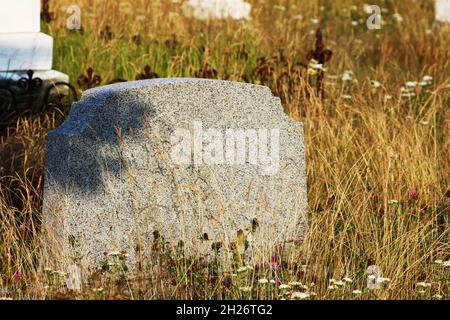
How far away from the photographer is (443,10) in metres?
9.54

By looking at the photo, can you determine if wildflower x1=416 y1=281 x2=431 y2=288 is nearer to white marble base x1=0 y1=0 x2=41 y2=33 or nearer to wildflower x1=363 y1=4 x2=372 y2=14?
white marble base x1=0 y1=0 x2=41 y2=33

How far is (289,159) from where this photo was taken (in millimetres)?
4656

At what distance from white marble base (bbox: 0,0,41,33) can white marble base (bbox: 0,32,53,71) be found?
6cm

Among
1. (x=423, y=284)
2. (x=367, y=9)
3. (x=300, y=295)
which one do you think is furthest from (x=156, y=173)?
(x=367, y=9)

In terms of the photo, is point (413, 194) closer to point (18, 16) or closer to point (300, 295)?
point (300, 295)

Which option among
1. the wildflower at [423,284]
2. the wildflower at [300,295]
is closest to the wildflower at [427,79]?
the wildflower at [423,284]

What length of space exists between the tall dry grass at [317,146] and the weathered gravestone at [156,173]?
0.15 metres

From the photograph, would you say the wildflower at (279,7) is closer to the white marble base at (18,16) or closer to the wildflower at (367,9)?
the wildflower at (367,9)

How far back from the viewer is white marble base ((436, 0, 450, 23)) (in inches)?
372

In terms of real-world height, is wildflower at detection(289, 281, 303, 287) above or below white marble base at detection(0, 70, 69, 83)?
above

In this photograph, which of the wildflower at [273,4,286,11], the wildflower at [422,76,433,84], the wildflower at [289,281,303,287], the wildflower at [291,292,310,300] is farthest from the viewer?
the wildflower at [273,4,286,11]

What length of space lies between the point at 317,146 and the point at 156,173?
1.64m

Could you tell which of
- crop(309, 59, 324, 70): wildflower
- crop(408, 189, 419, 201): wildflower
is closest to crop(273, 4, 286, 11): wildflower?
crop(309, 59, 324, 70): wildflower

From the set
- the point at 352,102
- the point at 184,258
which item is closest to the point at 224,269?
the point at 184,258
